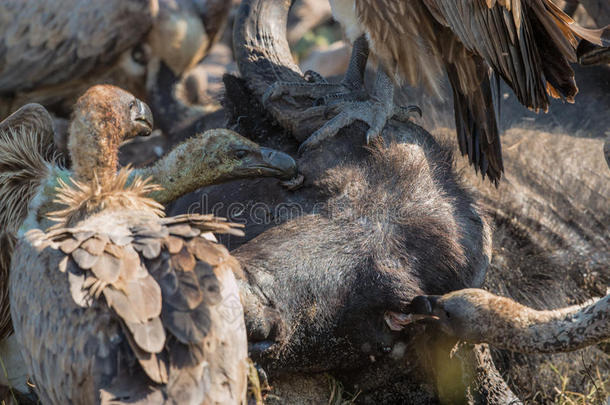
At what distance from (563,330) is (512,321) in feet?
0.56

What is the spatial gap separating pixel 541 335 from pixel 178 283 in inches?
52.1

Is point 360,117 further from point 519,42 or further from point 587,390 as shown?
point 587,390

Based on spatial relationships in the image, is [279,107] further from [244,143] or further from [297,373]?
[297,373]

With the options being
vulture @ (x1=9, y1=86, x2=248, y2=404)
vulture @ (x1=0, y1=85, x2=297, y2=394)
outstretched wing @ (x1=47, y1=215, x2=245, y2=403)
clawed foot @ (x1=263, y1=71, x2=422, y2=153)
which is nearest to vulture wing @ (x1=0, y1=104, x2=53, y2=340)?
vulture @ (x1=0, y1=85, x2=297, y2=394)

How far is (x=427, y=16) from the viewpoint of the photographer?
4.09m

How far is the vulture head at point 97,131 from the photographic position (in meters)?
3.19

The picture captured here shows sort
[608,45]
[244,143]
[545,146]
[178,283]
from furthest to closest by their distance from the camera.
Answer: [545,146] → [608,45] → [244,143] → [178,283]

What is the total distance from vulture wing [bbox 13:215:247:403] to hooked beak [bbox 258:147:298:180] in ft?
2.42

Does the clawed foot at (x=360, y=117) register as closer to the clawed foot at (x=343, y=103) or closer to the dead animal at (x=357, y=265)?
the clawed foot at (x=343, y=103)

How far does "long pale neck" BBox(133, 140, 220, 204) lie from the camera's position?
133 inches

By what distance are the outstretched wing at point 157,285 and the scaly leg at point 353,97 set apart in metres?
1.18

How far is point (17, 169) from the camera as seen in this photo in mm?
3514

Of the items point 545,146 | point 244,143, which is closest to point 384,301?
point 244,143

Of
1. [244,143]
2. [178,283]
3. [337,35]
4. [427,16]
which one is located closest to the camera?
[178,283]
